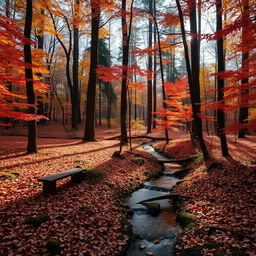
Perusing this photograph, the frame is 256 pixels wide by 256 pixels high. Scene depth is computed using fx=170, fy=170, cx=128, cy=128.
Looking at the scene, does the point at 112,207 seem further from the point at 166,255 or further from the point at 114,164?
the point at 114,164

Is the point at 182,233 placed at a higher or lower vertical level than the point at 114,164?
lower

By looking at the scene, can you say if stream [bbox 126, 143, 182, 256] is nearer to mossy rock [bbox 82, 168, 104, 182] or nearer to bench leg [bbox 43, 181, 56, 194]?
mossy rock [bbox 82, 168, 104, 182]

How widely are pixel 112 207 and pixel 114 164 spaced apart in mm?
2963

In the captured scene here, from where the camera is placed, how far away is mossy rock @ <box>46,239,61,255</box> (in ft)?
10.3

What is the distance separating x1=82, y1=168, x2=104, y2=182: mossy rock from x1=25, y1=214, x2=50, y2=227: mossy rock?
7.84ft

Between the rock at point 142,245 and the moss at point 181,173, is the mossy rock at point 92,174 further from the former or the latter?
the moss at point 181,173

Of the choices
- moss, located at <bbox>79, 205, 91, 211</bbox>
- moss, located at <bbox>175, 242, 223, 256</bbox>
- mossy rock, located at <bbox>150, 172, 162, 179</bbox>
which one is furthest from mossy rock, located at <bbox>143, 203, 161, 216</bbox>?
mossy rock, located at <bbox>150, 172, 162, 179</bbox>

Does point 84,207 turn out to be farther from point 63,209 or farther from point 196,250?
point 196,250

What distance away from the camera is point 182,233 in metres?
4.13

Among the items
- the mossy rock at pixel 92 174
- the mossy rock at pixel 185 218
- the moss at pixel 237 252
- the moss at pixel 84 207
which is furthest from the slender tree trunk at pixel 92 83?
the moss at pixel 237 252

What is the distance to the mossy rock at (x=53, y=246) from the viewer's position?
3.14m

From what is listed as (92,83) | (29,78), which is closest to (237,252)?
(29,78)

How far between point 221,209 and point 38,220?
14.8 feet

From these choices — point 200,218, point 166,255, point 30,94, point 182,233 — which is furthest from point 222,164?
point 30,94
